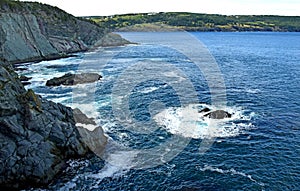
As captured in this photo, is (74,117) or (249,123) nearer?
(74,117)

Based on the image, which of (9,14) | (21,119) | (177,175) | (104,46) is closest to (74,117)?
(21,119)

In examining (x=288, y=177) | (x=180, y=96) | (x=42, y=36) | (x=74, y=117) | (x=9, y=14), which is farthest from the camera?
(x=42, y=36)

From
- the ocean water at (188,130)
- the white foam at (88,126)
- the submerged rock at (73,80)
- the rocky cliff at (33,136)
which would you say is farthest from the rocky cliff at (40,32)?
Result: the rocky cliff at (33,136)

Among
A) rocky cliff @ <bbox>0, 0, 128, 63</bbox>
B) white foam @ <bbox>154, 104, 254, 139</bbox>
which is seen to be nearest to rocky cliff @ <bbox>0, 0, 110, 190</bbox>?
white foam @ <bbox>154, 104, 254, 139</bbox>

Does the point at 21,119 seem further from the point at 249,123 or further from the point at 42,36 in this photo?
the point at 42,36

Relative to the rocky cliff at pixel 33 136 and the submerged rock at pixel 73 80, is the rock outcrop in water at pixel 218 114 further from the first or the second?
the submerged rock at pixel 73 80

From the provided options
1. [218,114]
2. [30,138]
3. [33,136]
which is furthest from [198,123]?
[30,138]

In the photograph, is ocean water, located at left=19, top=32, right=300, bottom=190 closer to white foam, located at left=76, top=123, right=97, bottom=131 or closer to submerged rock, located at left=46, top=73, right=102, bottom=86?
white foam, located at left=76, top=123, right=97, bottom=131
